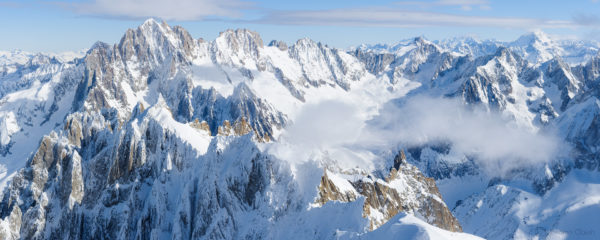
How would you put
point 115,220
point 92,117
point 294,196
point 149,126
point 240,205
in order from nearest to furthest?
point 294,196, point 240,205, point 115,220, point 149,126, point 92,117

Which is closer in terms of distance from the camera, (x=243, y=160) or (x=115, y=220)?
(x=243, y=160)

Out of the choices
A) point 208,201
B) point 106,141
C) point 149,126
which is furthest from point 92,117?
point 208,201

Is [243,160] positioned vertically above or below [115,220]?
above

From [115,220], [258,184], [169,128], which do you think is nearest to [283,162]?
[258,184]

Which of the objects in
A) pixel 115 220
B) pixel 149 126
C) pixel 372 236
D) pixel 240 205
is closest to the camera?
pixel 372 236

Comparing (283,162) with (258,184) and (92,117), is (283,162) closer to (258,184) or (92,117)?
(258,184)

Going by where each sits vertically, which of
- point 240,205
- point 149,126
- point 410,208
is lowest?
point 410,208

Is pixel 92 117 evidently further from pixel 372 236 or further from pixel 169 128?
pixel 372 236
